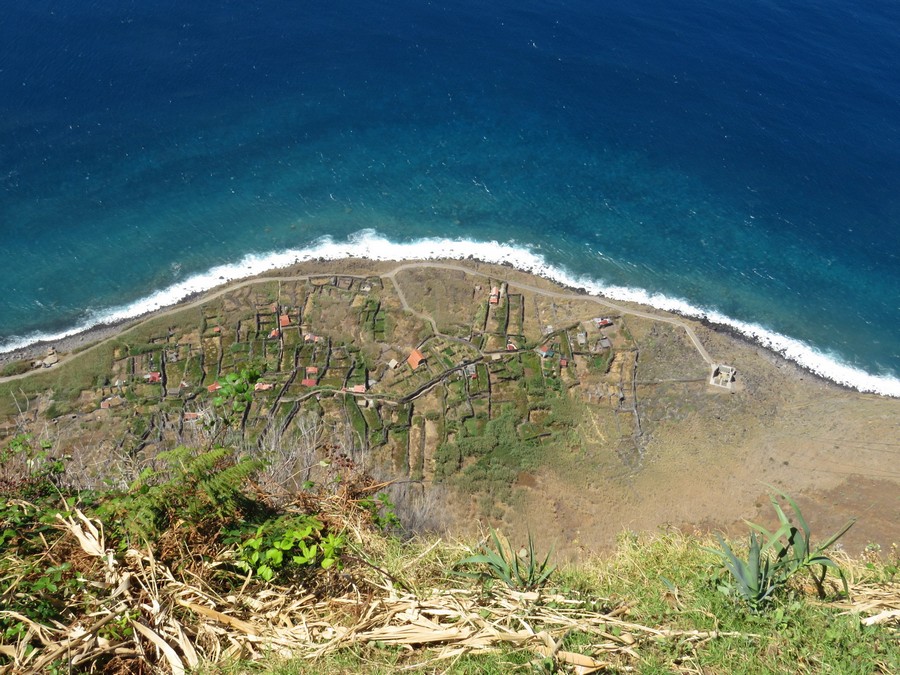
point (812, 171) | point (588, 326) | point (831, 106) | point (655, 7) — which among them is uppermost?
point (655, 7)

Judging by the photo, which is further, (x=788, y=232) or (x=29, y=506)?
(x=788, y=232)

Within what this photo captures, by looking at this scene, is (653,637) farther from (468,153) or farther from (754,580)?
(468,153)

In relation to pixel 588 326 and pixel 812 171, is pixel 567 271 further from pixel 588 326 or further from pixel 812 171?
pixel 812 171

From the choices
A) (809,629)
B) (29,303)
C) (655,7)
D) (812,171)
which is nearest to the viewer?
(809,629)

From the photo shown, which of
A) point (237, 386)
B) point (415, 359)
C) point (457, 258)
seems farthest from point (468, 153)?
point (237, 386)

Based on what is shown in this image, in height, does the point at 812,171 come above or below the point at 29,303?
above

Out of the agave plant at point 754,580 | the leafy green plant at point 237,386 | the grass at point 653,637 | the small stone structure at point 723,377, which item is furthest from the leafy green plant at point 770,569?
the small stone structure at point 723,377

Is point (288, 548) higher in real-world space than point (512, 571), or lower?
higher

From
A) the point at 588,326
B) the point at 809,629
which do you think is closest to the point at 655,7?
the point at 588,326
